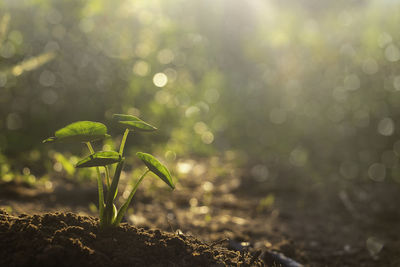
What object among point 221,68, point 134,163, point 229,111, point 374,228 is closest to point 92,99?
point 134,163

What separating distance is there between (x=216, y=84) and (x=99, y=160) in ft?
14.0

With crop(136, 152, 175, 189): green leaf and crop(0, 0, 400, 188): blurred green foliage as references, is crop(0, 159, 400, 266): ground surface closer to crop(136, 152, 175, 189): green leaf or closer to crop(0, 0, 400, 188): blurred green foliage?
crop(0, 0, 400, 188): blurred green foliage

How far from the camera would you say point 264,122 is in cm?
509

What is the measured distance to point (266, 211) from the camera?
303 cm

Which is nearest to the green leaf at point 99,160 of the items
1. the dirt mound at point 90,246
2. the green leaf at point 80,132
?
the green leaf at point 80,132

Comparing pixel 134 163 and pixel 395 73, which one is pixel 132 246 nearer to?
pixel 134 163

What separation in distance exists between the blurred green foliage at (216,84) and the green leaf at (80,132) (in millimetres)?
2186

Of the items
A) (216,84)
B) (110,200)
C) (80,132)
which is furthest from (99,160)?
(216,84)

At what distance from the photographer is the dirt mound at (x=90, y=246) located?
122cm

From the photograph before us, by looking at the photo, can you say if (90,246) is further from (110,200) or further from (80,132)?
(80,132)

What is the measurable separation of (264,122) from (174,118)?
117cm

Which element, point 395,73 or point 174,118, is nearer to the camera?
point 395,73

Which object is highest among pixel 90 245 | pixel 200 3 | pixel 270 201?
pixel 200 3

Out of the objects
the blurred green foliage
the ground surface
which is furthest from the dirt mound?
the blurred green foliage
